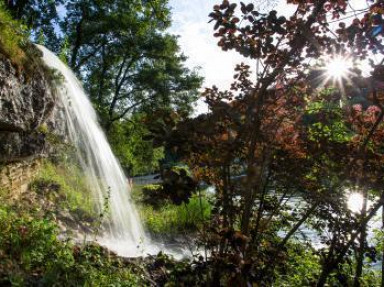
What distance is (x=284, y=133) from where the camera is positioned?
342cm

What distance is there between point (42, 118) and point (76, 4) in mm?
11944

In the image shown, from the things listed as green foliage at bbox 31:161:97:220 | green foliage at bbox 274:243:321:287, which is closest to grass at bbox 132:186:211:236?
green foliage at bbox 31:161:97:220

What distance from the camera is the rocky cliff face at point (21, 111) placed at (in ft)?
16.6

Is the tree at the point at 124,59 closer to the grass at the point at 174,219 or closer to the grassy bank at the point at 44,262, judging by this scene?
the grass at the point at 174,219

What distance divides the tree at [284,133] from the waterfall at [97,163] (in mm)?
4173

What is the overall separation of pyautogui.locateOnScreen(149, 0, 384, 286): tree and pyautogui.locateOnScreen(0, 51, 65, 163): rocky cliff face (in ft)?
10.00

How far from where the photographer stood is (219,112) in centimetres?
246

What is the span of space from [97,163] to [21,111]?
331 cm

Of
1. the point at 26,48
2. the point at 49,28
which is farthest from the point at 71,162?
the point at 49,28

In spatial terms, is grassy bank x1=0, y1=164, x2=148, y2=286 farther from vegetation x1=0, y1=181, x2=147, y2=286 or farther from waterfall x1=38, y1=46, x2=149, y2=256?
waterfall x1=38, y1=46, x2=149, y2=256

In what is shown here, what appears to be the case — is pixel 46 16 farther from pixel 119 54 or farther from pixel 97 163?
pixel 97 163

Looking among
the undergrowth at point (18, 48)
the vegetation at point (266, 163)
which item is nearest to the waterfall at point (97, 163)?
the undergrowth at point (18, 48)

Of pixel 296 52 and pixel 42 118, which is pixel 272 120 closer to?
pixel 296 52

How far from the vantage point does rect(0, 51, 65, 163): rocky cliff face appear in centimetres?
505
